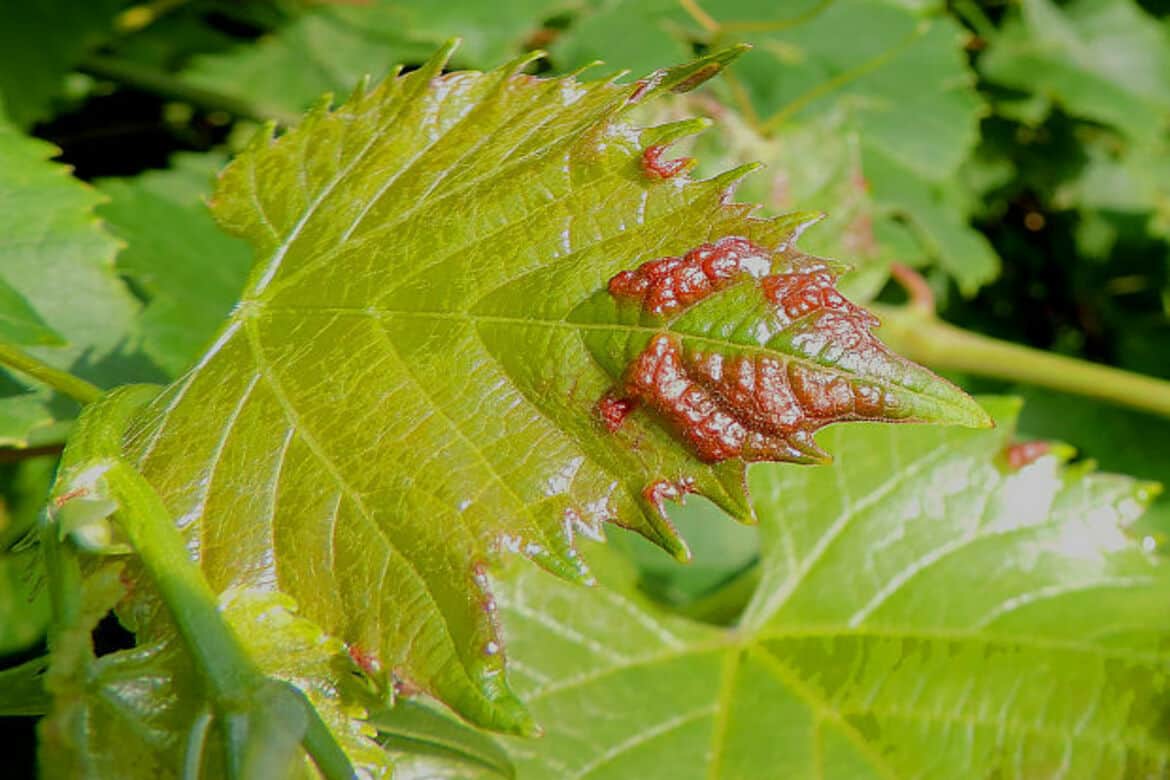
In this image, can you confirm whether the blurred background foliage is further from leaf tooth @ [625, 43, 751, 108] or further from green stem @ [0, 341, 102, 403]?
leaf tooth @ [625, 43, 751, 108]

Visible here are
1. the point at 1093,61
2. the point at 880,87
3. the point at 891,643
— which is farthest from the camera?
the point at 1093,61

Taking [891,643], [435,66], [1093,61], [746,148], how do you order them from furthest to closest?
[1093,61], [746,148], [891,643], [435,66]

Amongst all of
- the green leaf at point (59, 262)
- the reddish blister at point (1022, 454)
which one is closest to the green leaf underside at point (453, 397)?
the green leaf at point (59, 262)

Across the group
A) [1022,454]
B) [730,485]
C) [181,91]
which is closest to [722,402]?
[730,485]

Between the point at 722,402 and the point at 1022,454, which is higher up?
the point at 722,402

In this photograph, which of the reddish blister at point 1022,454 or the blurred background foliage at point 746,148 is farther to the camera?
the reddish blister at point 1022,454

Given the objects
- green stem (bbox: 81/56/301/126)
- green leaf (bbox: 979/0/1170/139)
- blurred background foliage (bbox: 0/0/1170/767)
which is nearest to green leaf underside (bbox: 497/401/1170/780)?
blurred background foliage (bbox: 0/0/1170/767)

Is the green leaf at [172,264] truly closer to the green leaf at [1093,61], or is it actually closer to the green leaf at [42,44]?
the green leaf at [42,44]

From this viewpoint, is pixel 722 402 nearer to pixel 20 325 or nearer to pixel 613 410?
pixel 613 410
